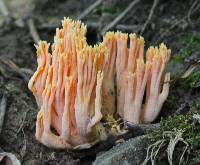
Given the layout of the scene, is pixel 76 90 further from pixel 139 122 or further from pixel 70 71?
pixel 139 122

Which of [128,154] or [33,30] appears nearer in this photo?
[128,154]

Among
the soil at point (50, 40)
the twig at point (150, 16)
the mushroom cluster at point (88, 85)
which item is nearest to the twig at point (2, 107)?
the soil at point (50, 40)

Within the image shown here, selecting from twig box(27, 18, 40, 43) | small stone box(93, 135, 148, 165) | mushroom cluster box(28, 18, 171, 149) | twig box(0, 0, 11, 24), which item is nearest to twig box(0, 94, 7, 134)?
mushroom cluster box(28, 18, 171, 149)

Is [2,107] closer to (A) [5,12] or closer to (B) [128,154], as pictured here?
(B) [128,154]

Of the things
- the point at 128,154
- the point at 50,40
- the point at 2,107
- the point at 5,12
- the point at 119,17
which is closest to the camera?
the point at 128,154

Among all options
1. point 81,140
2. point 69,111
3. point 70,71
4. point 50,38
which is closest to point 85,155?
point 81,140

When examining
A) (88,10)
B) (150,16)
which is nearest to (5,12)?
(88,10)
